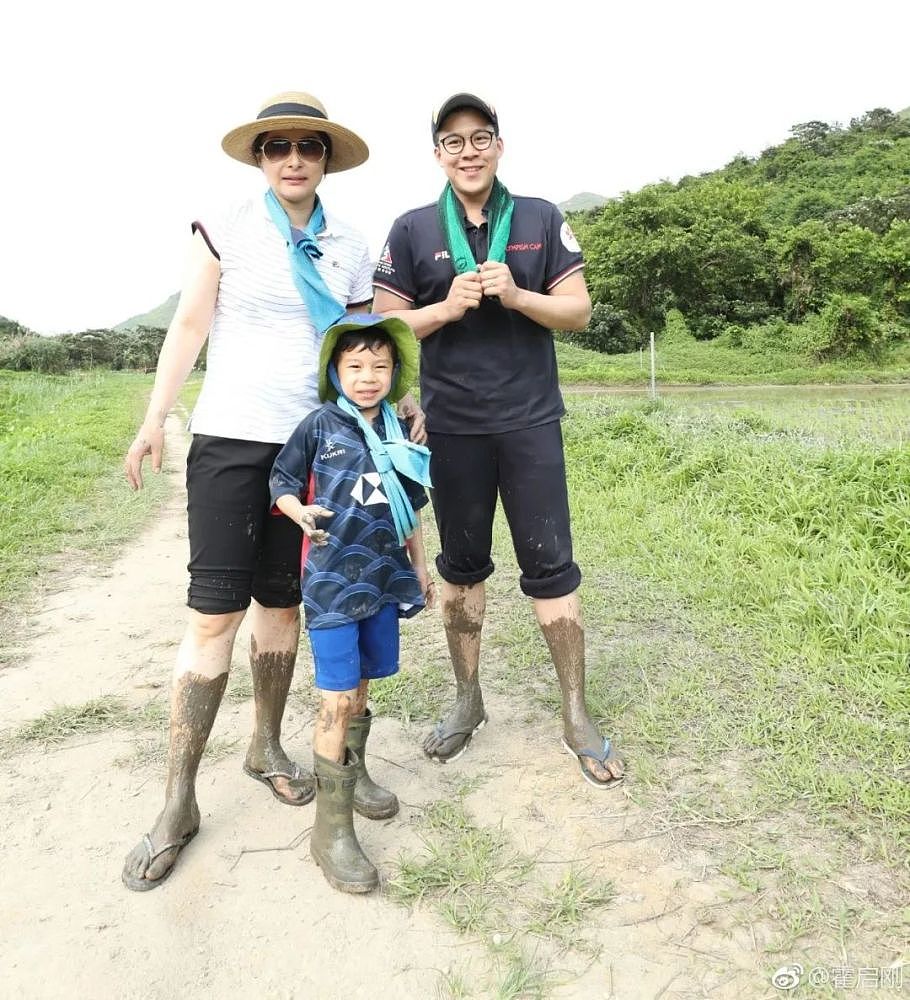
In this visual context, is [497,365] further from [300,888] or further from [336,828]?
[300,888]

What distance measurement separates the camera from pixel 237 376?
2.15 metres

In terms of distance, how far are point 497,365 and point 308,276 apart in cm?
67

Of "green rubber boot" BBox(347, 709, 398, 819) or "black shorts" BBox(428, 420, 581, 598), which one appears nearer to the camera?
"green rubber boot" BBox(347, 709, 398, 819)

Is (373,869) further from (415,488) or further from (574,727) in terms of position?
(415,488)

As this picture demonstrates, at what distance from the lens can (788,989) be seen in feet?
5.34

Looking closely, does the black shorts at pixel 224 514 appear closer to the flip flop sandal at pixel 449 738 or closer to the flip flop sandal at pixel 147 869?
the flip flop sandal at pixel 147 869

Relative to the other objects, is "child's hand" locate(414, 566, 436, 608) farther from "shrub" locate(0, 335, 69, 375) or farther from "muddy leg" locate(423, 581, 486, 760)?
"shrub" locate(0, 335, 69, 375)

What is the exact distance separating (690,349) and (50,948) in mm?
25197

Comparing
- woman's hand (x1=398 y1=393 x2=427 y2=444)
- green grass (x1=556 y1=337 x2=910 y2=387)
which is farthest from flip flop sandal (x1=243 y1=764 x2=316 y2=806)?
green grass (x1=556 y1=337 x2=910 y2=387)

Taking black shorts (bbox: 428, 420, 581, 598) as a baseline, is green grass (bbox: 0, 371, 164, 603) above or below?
below

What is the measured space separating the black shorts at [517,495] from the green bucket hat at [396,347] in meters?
0.36

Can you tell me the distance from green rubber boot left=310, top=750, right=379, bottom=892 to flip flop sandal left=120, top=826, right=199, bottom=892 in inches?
14.2

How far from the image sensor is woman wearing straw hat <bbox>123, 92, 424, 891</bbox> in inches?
84.0

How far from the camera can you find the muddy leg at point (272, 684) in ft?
7.99
